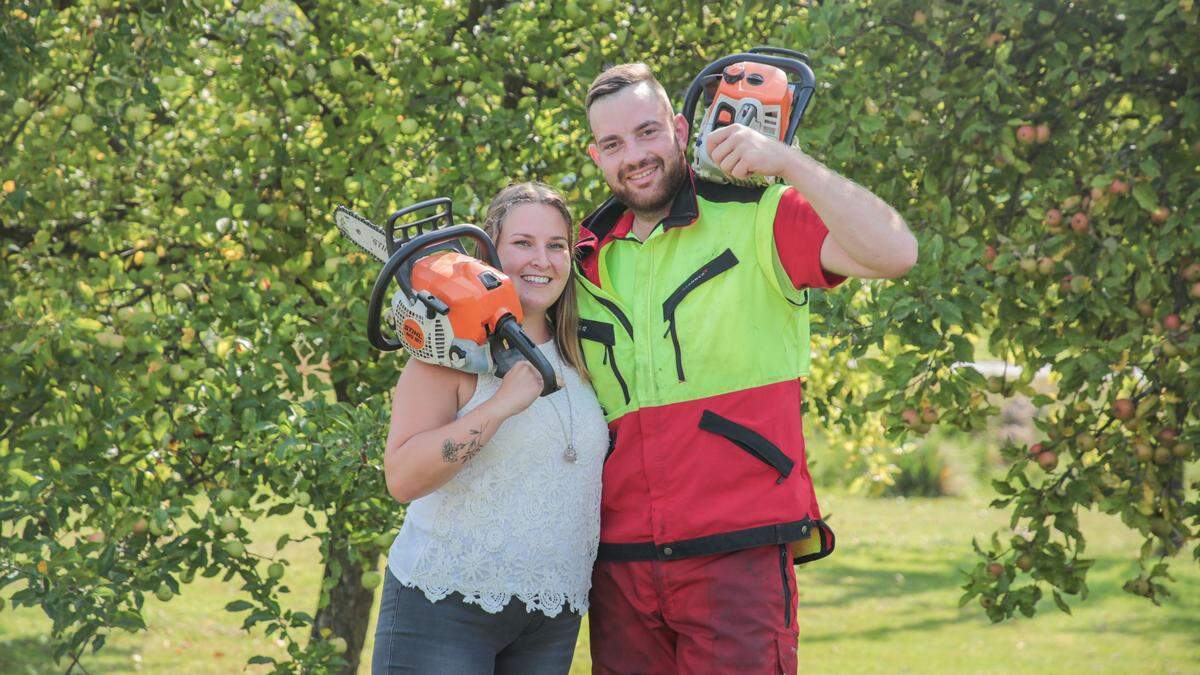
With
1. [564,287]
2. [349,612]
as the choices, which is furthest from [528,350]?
[349,612]

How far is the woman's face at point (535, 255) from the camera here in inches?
106

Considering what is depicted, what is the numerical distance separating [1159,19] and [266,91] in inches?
110

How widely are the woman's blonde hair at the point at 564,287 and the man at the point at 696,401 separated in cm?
5

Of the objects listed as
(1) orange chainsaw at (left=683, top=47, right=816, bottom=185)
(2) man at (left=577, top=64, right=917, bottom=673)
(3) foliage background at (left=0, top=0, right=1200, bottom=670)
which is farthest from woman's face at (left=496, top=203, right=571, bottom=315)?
(3) foliage background at (left=0, top=0, right=1200, bottom=670)

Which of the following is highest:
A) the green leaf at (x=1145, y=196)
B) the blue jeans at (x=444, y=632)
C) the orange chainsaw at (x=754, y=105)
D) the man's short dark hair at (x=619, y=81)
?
the green leaf at (x=1145, y=196)

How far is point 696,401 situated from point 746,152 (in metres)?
0.56

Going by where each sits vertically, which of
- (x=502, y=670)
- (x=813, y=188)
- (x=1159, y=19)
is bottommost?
(x=502, y=670)

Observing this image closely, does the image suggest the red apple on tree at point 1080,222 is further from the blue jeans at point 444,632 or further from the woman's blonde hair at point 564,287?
the blue jeans at point 444,632

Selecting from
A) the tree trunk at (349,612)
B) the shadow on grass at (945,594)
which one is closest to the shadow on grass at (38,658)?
the tree trunk at (349,612)

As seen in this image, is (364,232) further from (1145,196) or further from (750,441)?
(1145,196)

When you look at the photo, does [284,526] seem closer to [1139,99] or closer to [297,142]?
[297,142]

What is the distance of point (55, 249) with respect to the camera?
4211mm

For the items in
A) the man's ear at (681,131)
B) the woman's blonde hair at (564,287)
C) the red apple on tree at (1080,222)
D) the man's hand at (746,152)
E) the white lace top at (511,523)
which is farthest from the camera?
the red apple on tree at (1080,222)

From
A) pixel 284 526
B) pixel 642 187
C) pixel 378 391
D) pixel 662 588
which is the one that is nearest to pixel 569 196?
pixel 378 391
